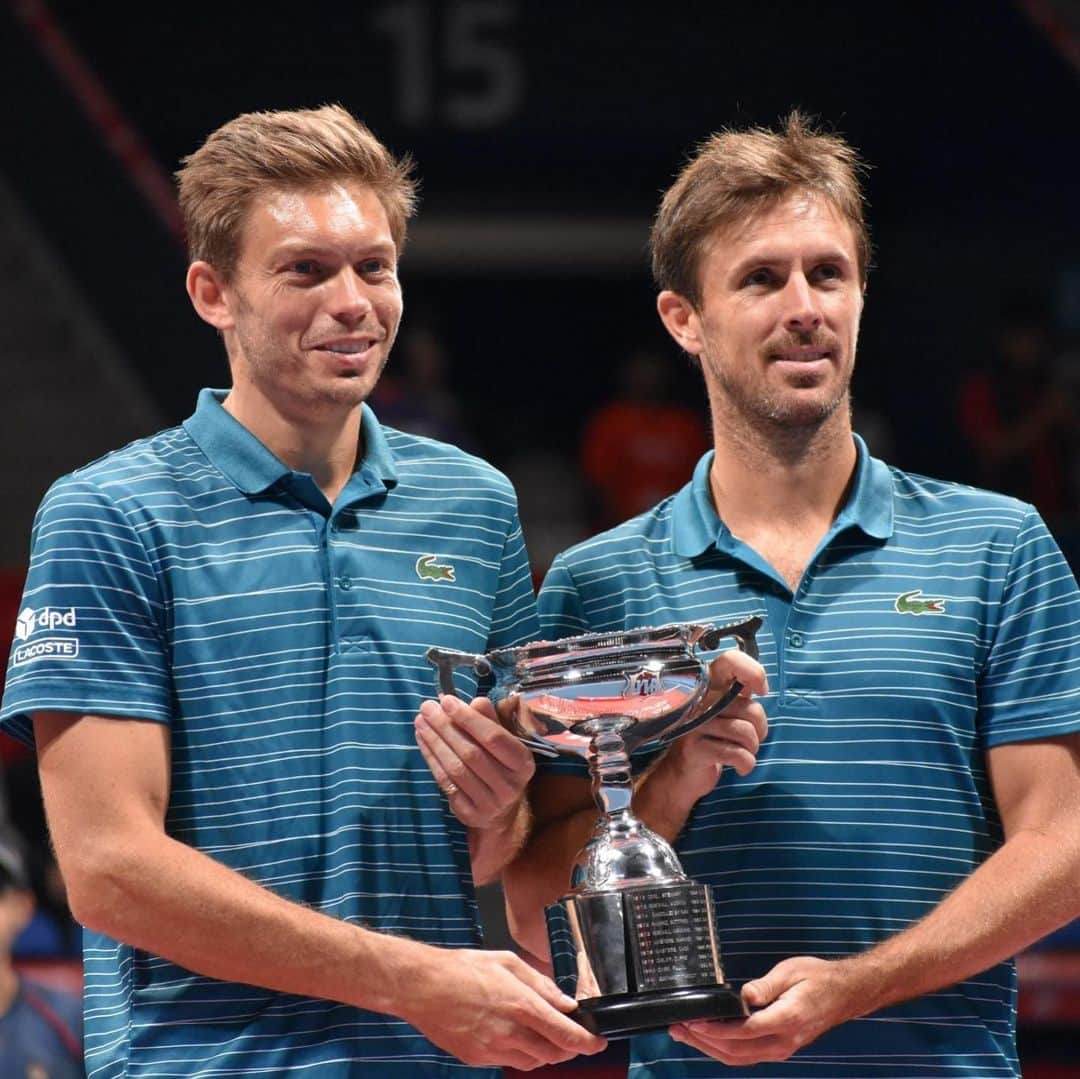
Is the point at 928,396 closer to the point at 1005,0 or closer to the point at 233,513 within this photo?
the point at 1005,0

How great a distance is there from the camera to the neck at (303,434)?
2809 mm

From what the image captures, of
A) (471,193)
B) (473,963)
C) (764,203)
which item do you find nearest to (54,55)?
(471,193)

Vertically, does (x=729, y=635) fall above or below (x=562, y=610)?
below

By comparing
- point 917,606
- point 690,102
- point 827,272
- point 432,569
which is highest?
point 690,102

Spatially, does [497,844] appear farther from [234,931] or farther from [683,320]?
[683,320]

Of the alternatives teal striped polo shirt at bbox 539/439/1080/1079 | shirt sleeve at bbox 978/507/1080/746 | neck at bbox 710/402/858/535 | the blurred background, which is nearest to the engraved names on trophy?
teal striped polo shirt at bbox 539/439/1080/1079

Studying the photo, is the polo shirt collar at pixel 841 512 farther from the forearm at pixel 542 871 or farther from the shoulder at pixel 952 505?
the forearm at pixel 542 871

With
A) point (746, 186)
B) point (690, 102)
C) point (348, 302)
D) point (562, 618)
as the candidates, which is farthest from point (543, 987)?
point (690, 102)

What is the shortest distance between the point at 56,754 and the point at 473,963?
1.96ft

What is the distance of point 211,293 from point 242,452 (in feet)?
0.81

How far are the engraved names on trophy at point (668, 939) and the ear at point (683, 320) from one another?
3.25ft

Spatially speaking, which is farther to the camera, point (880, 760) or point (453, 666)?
point (880, 760)

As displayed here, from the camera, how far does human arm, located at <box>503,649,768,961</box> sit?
2695 mm

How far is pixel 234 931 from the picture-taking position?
8.16ft
